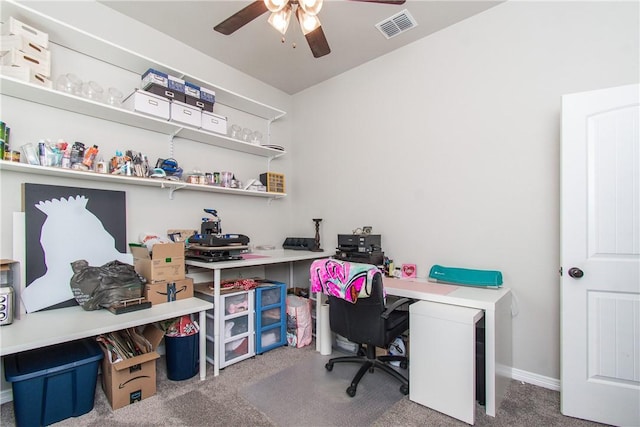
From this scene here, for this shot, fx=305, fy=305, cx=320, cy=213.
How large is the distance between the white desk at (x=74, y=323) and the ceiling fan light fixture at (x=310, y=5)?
2067 millimetres

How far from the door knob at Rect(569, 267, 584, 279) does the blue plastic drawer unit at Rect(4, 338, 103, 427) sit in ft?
9.76

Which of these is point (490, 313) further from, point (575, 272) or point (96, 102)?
point (96, 102)

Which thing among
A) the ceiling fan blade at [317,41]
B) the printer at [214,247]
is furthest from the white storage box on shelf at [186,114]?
the ceiling fan blade at [317,41]

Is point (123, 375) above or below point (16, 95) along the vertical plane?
below

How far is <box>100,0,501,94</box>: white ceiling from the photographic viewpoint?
2420mm

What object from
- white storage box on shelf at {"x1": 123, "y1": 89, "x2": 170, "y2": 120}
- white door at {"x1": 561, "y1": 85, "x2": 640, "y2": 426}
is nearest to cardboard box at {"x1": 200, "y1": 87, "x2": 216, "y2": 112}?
white storage box on shelf at {"x1": 123, "y1": 89, "x2": 170, "y2": 120}

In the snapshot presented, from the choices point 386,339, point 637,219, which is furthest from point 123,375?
point 637,219

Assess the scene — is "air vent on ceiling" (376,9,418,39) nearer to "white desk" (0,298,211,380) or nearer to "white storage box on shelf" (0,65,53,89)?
"white storage box on shelf" (0,65,53,89)

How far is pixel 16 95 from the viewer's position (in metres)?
2.03

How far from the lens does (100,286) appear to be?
6.74ft

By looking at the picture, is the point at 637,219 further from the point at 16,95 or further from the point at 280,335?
the point at 16,95

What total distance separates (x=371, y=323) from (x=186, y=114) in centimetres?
227

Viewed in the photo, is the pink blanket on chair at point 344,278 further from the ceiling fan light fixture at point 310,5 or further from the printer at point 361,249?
the ceiling fan light fixture at point 310,5

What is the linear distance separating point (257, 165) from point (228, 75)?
3.31 ft
